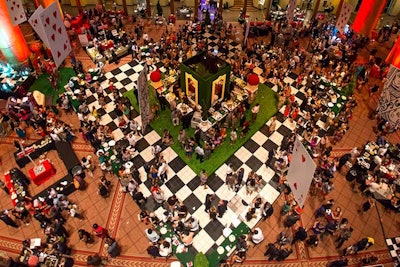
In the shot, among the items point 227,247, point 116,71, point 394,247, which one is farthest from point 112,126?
point 394,247

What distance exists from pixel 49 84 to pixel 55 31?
25.2 feet

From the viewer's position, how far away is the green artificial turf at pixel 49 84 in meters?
16.6

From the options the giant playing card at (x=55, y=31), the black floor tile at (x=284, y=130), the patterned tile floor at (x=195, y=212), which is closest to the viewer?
the giant playing card at (x=55, y=31)

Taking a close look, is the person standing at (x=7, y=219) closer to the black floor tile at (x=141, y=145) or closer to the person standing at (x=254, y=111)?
the black floor tile at (x=141, y=145)

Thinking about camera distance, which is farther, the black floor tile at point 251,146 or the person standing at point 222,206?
the black floor tile at point 251,146

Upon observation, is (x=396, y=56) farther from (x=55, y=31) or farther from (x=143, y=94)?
(x=55, y=31)

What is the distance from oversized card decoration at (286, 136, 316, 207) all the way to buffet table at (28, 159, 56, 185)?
1042 centimetres

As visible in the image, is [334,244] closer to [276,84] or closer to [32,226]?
[276,84]

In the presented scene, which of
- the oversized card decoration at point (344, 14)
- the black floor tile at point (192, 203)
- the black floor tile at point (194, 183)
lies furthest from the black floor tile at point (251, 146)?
the oversized card decoration at point (344, 14)

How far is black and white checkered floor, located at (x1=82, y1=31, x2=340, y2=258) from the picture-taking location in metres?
11.5

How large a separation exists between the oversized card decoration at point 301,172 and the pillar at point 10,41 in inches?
675

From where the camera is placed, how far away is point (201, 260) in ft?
34.3

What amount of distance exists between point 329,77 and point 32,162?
16576mm

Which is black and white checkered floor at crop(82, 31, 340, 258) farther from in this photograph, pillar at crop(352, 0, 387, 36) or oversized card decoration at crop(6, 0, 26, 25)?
pillar at crop(352, 0, 387, 36)
